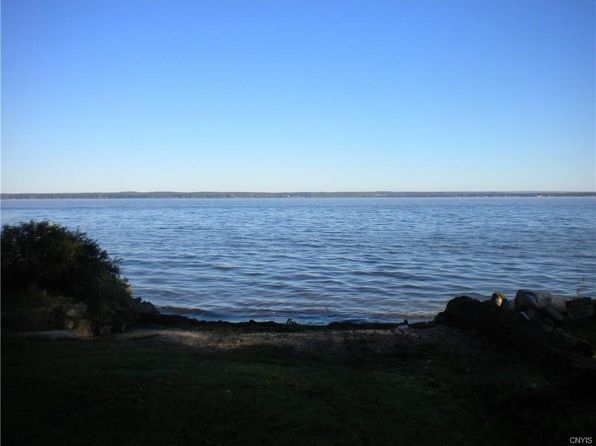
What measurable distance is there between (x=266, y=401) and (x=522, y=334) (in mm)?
4994

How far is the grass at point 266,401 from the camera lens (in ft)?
16.5

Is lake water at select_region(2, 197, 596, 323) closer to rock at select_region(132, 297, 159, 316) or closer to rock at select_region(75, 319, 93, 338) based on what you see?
rock at select_region(132, 297, 159, 316)

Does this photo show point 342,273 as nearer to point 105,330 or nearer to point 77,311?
point 105,330

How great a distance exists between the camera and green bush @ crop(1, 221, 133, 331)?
29.1 ft

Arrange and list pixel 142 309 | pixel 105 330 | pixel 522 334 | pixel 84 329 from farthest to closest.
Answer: pixel 142 309
pixel 105 330
pixel 84 329
pixel 522 334

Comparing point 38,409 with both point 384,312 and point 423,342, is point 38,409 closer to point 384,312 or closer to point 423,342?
point 423,342

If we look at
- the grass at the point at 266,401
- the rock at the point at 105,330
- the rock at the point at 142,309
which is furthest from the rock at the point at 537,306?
the rock at the point at 142,309

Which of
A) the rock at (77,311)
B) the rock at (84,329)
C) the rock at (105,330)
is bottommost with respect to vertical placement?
the rock at (105,330)

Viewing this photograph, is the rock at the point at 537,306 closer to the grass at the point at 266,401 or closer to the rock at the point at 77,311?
the grass at the point at 266,401

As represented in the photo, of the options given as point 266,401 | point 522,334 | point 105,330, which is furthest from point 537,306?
point 105,330

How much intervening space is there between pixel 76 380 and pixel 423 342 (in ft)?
20.3

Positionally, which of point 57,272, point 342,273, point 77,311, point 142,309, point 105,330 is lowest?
point 342,273

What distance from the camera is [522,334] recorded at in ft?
28.7

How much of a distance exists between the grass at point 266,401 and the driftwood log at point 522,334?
0.36m
